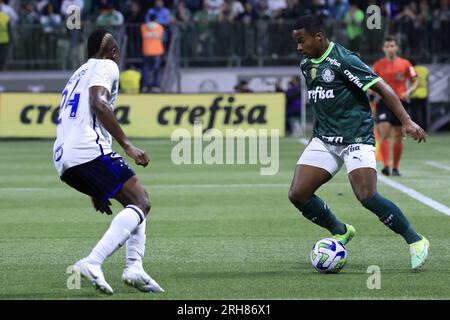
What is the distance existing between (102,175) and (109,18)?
2525cm

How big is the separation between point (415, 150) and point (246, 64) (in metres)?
8.88

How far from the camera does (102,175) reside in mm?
8867

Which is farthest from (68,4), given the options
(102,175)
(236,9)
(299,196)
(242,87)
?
(102,175)

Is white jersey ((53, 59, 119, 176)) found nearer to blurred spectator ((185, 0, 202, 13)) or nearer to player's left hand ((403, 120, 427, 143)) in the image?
player's left hand ((403, 120, 427, 143))

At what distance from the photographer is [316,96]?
10586 mm

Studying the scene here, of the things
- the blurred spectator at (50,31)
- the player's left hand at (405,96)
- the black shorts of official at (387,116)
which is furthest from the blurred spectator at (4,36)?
the player's left hand at (405,96)

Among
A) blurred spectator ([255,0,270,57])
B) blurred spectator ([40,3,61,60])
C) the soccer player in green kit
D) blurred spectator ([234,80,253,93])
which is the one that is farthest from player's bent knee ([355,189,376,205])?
blurred spectator ([40,3,61,60])

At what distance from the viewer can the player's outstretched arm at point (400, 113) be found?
387 inches

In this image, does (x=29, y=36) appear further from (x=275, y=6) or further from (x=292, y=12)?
(x=292, y=12)

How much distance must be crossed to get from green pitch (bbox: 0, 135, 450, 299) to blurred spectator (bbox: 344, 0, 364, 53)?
12.8 meters

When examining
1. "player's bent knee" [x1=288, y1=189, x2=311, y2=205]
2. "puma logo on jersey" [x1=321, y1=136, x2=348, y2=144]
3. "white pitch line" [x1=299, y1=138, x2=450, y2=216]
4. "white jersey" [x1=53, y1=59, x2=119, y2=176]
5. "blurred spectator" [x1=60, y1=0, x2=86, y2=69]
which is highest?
"white jersey" [x1=53, y1=59, x2=119, y2=176]

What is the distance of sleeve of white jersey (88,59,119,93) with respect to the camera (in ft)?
29.0

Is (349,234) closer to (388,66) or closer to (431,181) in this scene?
(431,181)

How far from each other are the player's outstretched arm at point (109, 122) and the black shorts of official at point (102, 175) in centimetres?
26
